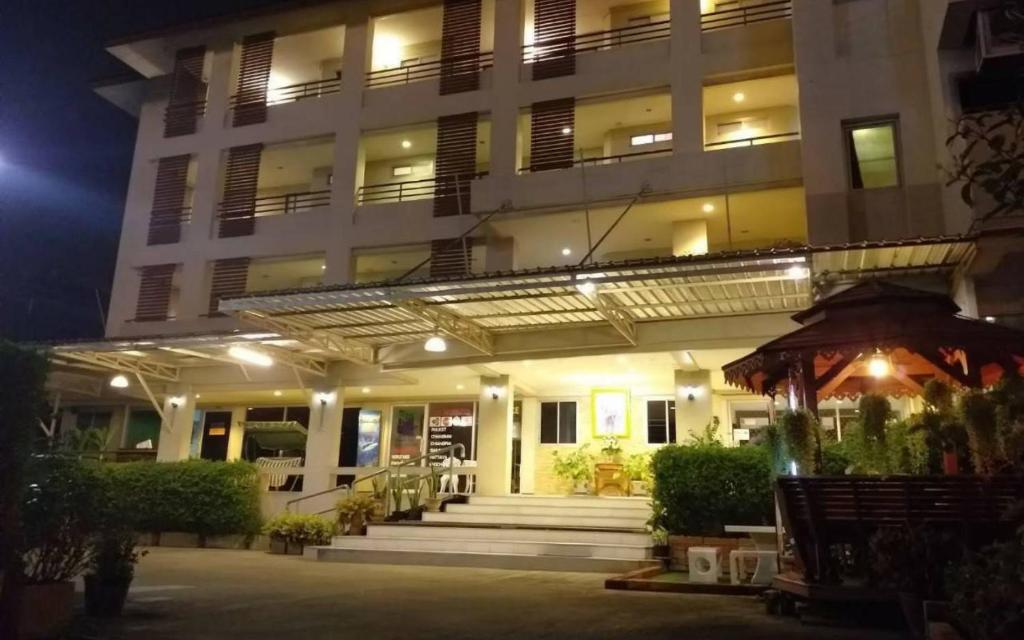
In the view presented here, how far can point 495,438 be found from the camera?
17234mm

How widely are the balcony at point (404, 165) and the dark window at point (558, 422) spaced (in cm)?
630

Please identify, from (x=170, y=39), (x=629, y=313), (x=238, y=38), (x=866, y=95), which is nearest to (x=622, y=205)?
(x=629, y=313)

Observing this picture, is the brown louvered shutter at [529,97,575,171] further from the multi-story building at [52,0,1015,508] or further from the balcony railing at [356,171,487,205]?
the balcony railing at [356,171,487,205]

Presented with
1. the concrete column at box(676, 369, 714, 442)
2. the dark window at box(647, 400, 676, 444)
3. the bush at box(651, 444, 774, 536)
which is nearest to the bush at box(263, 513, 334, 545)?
the bush at box(651, 444, 774, 536)

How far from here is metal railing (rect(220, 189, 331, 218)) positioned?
67.7 feet

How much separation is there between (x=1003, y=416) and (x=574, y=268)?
6072mm

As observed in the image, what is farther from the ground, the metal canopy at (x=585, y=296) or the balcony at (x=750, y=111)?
the balcony at (x=750, y=111)

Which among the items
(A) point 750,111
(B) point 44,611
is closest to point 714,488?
(B) point 44,611

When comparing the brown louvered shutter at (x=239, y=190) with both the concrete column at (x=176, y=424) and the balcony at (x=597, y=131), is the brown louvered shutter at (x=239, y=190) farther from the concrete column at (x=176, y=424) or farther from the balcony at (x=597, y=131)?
the balcony at (x=597, y=131)

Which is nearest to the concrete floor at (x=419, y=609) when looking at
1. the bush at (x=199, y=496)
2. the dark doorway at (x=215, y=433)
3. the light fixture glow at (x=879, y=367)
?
the light fixture glow at (x=879, y=367)

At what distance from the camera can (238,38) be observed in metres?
22.0

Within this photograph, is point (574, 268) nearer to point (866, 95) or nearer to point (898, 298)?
point (898, 298)

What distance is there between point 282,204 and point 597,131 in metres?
10.0

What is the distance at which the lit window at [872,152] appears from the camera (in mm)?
12836
